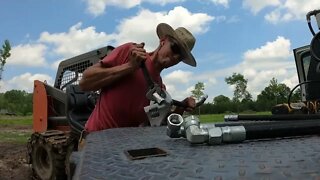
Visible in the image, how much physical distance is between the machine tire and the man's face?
1.38m

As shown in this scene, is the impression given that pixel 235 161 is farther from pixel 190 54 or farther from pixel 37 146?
pixel 37 146

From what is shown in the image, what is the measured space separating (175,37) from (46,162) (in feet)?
6.90

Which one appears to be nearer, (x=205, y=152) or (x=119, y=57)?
(x=205, y=152)

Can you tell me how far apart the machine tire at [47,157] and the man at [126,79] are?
1.00 metres

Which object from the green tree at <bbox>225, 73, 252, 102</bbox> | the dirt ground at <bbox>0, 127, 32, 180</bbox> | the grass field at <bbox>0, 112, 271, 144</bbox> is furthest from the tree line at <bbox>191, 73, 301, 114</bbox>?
the dirt ground at <bbox>0, 127, 32, 180</bbox>

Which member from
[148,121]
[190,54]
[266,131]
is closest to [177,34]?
[190,54]

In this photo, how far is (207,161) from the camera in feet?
4.21

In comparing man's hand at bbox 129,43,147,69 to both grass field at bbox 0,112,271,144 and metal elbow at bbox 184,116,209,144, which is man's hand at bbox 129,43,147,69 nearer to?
metal elbow at bbox 184,116,209,144

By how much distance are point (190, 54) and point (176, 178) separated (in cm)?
216

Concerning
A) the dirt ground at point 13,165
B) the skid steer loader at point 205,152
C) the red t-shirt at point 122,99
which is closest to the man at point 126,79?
the red t-shirt at point 122,99

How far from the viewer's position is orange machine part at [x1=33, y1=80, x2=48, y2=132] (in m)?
5.08

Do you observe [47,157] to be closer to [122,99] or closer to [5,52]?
[122,99]

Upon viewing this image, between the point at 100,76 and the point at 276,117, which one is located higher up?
the point at 100,76

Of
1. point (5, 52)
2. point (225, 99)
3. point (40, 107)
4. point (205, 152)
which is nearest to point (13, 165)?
point (40, 107)
